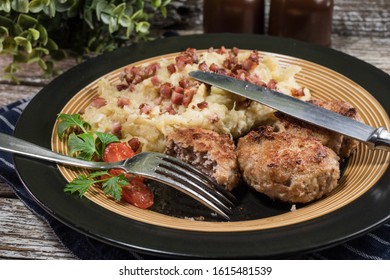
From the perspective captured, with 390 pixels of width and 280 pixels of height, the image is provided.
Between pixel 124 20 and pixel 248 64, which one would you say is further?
pixel 124 20

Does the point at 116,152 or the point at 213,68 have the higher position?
the point at 213,68

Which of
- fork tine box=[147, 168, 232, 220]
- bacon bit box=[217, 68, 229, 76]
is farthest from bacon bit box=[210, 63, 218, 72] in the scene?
fork tine box=[147, 168, 232, 220]

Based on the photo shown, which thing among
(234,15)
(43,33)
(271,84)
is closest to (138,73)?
(271,84)

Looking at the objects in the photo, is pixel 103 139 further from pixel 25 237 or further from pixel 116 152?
pixel 25 237

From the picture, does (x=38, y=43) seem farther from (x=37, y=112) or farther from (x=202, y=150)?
(x=202, y=150)

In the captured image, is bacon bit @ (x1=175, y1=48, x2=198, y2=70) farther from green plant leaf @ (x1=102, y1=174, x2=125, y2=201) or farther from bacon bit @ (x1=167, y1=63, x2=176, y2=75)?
green plant leaf @ (x1=102, y1=174, x2=125, y2=201)

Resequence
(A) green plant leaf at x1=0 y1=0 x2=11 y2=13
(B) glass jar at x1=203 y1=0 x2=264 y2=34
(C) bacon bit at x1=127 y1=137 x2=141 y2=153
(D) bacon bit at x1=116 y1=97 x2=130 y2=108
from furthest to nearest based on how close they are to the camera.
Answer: (B) glass jar at x1=203 y1=0 x2=264 y2=34 → (A) green plant leaf at x1=0 y1=0 x2=11 y2=13 → (D) bacon bit at x1=116 y1=97 x2=130 y2=108 → (C) bacon bit at x1=127 y1=137 x2=141 y2=153

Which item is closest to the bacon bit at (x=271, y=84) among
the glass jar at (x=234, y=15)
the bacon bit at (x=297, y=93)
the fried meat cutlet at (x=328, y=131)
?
the bacon bit at (x=297, y=93)
